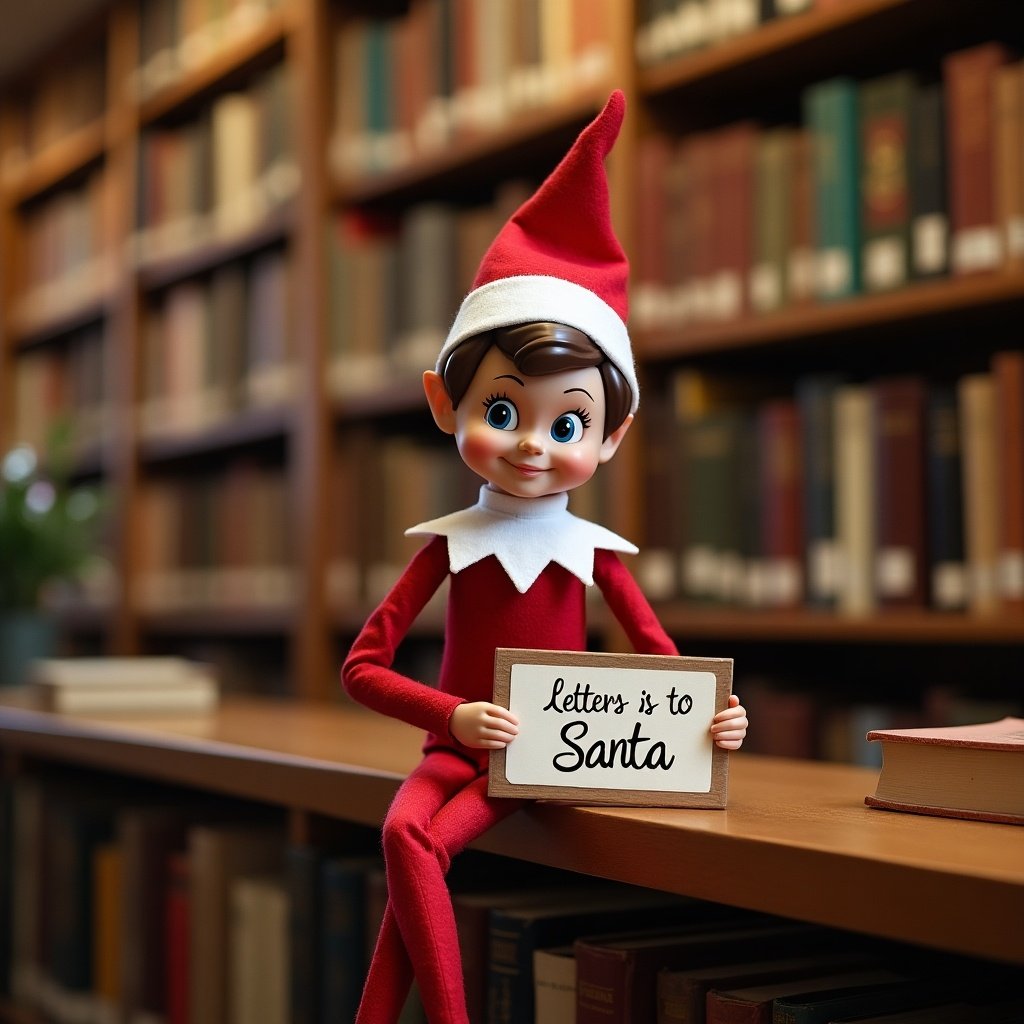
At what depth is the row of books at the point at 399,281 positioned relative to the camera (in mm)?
2062

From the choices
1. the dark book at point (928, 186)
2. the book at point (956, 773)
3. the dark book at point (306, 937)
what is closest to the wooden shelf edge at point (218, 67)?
the dark book at point (928, 186)

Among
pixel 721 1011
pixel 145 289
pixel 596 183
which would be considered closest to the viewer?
pixel 721 1011

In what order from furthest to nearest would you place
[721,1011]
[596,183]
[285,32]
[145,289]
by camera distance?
[145,289], [285,32], [596,183], [721,1011]

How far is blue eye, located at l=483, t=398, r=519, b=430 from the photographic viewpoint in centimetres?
93

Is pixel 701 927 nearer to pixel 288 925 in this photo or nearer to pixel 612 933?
pixel 612 933

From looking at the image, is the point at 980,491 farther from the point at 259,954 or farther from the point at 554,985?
the point at 259,954

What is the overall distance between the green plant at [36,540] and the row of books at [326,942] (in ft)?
1.47

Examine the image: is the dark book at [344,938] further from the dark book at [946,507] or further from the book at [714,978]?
the dark book at [946,507]

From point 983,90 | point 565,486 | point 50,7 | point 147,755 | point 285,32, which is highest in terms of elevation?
point 50,7

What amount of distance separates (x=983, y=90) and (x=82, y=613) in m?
2.27

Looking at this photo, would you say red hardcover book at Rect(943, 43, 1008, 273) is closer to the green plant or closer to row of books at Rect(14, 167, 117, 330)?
the green plant

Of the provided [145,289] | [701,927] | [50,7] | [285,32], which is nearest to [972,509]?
[701,927]

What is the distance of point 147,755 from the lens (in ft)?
4.75

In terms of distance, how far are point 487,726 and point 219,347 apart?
1.88 m
